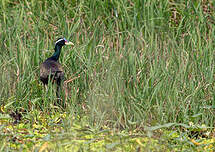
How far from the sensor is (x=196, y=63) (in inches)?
229

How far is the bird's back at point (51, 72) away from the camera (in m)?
5.65

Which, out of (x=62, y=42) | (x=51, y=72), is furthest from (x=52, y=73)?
(x=62, y=42)

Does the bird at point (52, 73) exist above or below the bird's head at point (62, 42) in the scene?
below

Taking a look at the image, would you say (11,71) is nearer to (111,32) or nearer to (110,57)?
(110,57)

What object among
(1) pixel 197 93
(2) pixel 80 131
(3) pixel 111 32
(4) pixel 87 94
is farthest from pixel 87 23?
(2) pixel 80 131

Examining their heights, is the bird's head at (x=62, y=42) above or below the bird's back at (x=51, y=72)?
above

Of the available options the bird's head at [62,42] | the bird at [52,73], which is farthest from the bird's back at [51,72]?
the bird's head at [62,42]

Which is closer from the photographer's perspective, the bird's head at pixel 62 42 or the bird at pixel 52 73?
the bird at pixel 52 73

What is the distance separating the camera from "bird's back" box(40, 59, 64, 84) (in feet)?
18.5

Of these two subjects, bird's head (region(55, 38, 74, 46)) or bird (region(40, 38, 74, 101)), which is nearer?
bird (region(40, 38, 74, 101))

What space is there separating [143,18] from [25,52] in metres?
2.26

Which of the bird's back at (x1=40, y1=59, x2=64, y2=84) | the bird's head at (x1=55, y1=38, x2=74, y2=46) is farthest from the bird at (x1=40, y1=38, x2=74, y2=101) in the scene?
the bird's head at (x1=55, y1=38, x2=74, y2=46)

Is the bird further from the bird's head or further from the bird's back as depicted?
the bird's head

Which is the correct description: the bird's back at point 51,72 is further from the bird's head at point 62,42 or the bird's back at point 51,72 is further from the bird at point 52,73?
the bird's head at point 62,42
